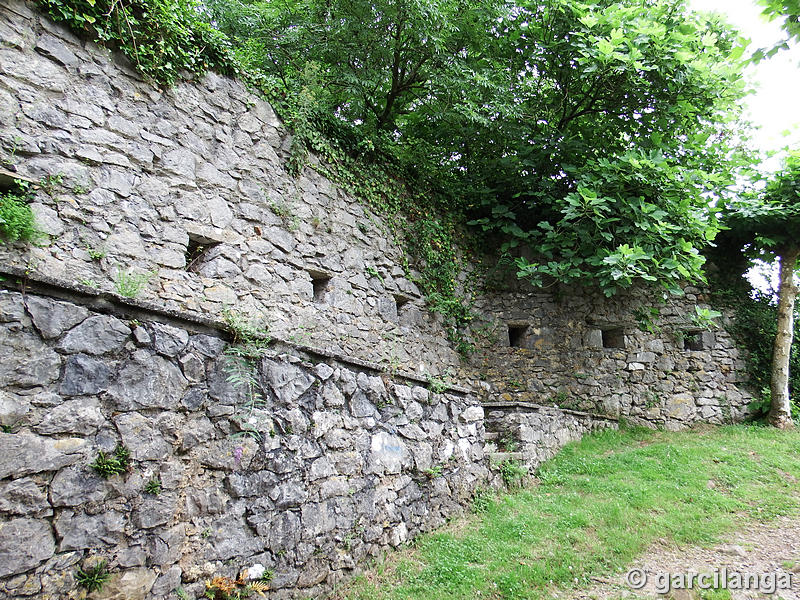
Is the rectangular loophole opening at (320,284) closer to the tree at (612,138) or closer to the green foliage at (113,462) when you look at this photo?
the tree at (612,138)

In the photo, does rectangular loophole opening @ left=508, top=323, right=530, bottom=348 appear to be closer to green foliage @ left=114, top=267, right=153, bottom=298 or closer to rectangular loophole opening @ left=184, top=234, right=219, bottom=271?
rectangular loophole opening @ left=184, top=234, right=219, bottom=271

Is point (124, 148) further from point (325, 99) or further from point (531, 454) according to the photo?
point (531, 454)

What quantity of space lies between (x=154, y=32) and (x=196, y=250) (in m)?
1.87

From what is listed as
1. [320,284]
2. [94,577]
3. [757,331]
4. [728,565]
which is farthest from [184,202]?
[757,331]

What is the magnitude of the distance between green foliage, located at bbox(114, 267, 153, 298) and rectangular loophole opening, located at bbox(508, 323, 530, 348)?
5.44 m

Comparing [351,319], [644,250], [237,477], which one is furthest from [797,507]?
[237,477]

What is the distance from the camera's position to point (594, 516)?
4172 millimetres

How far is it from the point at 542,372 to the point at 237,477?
591 centimetres

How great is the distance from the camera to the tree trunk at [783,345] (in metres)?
7.44

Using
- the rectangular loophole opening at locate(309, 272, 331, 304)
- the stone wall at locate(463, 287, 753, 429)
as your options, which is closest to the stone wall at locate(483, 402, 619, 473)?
the stone wall at locate(463, 287, 753, 429)

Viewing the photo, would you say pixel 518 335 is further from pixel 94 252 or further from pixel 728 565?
→ pixel 94 252

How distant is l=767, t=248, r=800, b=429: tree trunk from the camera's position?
7438mm

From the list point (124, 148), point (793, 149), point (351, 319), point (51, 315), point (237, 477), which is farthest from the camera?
point (793, 149)

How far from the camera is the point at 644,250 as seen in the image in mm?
6285
